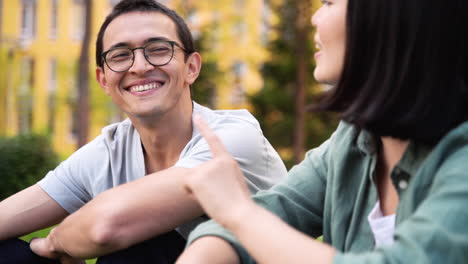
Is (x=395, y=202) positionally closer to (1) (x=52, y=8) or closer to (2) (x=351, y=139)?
(2) (x=351, y=139)

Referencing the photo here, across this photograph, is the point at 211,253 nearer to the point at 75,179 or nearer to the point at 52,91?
Answer: the point at 75,179

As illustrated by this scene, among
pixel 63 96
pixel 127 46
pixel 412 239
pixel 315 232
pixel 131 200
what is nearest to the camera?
pixel 412 239

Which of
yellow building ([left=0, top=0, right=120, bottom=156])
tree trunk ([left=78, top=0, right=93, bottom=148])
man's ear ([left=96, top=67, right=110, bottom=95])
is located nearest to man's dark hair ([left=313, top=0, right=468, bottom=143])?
man's ear ([left=96, top=67, right=110, bottom=95])

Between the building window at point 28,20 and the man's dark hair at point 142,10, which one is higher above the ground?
the man's dark hair at point 142,10

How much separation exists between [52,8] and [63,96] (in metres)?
5.88

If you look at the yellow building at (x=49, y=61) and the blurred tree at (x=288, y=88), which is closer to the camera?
the blurred tree at (x=288, y=88)

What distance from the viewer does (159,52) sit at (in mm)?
2750

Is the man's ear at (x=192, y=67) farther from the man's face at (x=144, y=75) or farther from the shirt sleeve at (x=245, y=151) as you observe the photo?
the shirt sleeve at (x=245, y=151)

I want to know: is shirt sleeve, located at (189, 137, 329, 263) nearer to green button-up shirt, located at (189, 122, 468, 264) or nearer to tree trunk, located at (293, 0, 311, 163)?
green button-up shirt, located at (189, 122, 468, 264)

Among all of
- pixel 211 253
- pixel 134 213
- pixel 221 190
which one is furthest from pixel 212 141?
pixel 134 213

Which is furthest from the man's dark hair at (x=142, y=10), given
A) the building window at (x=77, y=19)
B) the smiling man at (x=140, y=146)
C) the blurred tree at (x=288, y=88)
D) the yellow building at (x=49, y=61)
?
the building window at (x=77, y=19)

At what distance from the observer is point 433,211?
1.31 m

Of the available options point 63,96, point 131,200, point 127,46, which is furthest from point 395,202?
point 63,96

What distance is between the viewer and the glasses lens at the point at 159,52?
272cm
